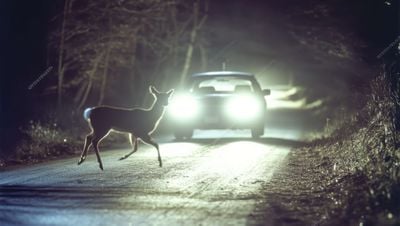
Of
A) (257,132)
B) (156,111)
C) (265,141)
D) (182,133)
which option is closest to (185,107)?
(182,133)

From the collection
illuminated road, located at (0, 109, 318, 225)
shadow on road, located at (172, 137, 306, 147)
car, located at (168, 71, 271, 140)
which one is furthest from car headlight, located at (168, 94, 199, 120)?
illuminated road, located at (0, 109, 318, 225)

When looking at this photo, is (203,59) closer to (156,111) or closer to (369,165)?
(156,111)

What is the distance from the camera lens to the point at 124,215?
852 centimetres

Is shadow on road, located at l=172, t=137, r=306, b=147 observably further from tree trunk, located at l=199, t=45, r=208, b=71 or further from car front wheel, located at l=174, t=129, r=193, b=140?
tree trunk, located at l=199, t=45, r=208, b=71

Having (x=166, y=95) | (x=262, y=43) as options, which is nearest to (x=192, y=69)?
(x=262, y=43)

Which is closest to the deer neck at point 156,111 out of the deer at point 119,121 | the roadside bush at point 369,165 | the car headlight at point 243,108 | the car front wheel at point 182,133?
the deer at point 119,121

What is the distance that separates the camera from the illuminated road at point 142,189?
332 inches

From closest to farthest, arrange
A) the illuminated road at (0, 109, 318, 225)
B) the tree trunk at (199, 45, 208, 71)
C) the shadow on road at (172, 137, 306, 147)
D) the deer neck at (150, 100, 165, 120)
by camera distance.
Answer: the illuminated road at (0, 109, 318, 225) < the deer neck at (150, 100, 165, 120) < the shadow on road at (172, 137, 306, 147) < the tree trunk at (199, 45, 208, 71)

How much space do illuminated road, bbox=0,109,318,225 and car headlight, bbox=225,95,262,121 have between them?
4076 millimetres

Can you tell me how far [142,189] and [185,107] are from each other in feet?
34.9

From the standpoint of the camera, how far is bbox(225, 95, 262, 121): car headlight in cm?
2109

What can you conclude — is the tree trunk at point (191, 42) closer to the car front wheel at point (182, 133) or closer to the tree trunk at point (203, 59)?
the tree trunk at point (203, 59)

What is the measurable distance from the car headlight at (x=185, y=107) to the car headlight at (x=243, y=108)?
951 mm

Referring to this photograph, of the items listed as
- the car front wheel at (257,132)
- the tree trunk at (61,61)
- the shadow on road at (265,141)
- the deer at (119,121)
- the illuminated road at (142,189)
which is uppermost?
the tree trunk at (61,61)
